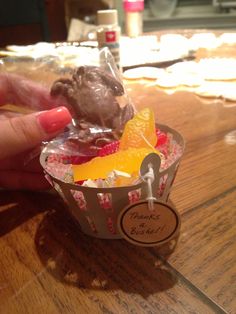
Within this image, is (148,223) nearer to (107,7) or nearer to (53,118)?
(53,118)

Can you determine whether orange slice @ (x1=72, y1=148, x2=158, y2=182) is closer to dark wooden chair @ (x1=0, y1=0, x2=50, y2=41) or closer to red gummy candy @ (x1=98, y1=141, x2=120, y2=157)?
red gummy candy @ (x1=98, y1=141, x2=120, y2=157)

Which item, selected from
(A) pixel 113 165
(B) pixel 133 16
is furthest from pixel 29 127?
(B) pixel 133 16

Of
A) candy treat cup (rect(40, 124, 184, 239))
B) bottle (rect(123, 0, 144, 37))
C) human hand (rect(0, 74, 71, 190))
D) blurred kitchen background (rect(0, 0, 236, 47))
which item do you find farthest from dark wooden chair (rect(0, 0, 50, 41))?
candy treat cup (rect(40, 124, 184, 239))

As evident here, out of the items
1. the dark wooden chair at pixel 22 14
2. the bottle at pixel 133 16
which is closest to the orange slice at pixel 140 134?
the bottle at pixel 133 16

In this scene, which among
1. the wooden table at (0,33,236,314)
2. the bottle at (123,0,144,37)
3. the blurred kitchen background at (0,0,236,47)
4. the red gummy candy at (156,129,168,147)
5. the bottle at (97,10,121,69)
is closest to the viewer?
the wooden table at (0,33,236,314)

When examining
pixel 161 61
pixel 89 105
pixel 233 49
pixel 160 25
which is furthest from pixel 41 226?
pixel 160 25
